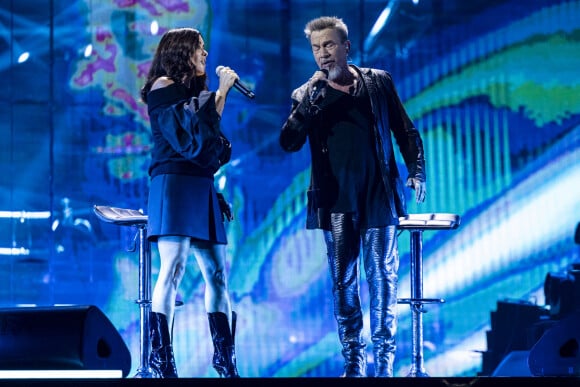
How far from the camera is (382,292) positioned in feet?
13.1

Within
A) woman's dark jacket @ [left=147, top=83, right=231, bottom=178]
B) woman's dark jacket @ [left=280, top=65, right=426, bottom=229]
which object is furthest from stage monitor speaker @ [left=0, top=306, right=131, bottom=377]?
woman's dark jacket @ [left=280, top=65, right=426, bottom=229]

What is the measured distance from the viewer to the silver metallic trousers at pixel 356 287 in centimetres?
397

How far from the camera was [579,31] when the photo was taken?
6.11m

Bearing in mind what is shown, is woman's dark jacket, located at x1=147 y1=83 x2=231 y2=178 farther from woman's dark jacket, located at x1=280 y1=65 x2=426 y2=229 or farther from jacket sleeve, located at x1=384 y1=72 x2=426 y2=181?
jacket sleeve, located at x1=384 y1=72 x2=426 y2=181

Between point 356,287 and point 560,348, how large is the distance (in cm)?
86

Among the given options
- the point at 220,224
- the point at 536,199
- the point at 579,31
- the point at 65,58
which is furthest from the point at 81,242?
the point at 579,31

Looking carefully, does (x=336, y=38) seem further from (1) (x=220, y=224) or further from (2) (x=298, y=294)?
(2) (x=298, y=294)

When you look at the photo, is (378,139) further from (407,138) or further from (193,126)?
(193,126)

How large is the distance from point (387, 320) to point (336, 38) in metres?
1.17

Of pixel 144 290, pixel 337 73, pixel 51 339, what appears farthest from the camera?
pixel 144 290

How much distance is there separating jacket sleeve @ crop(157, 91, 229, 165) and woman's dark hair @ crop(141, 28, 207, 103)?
6.5 inches

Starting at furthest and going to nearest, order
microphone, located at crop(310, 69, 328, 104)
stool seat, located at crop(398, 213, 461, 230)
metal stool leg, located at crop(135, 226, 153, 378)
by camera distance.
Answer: metal stool leg, located at crop(135, 226, 153, 378)
stool seat, located at crop(398, 213, 461, 230)
microphone, located at crop(310, 69, 328, 104)

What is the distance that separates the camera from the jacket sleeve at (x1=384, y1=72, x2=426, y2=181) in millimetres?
4211

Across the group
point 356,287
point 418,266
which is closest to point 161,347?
point 356,287
